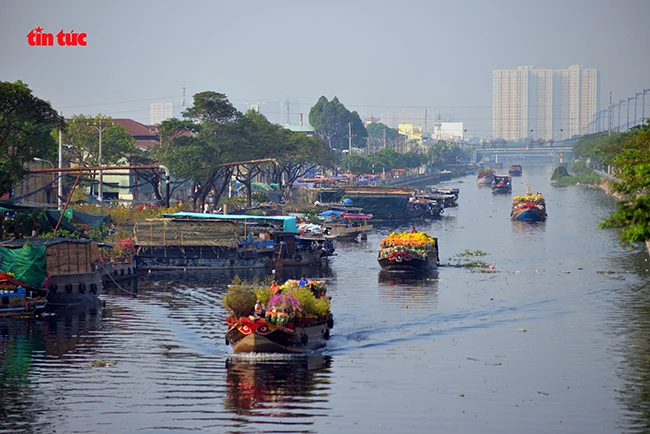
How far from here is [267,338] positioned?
121 feet


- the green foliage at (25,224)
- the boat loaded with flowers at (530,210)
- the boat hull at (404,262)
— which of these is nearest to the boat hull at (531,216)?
the boat loaded with flowers at (530,210)

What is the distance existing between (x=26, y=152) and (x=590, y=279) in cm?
3643

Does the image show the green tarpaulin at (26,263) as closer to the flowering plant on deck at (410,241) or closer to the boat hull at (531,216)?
the flowering plant on deck at (410,241)

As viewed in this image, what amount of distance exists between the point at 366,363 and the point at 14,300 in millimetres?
17169

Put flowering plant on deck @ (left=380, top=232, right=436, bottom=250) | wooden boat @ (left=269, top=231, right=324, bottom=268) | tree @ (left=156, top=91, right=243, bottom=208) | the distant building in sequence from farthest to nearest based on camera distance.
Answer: the distant building → tree @ (left=156, top=91, right=243, bottom=208) → wooden boat @ (left=269, top=231, right=324, bottom=268) → flowering plant on deck @ (left=380, top=232, right=436, bottom=250)

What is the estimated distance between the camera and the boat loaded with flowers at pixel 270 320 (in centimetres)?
3656

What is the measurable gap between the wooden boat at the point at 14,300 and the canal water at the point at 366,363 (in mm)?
915

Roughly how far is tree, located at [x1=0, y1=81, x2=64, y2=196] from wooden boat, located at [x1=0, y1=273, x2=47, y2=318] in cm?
1730

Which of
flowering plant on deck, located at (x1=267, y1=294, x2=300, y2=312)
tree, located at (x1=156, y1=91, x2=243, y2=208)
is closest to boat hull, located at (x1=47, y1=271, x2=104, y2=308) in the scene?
flowering plant on deck, located at (x1=267, y1=294, x2=300, y2=312)

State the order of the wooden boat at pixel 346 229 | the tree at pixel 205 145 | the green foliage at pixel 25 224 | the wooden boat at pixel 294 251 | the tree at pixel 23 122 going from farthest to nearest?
the wooden boat at pixel 346 229
the tree at pixel 205 145
the wooden boat at pixel 294 251
the tree at pixel 23 122
the green foliage at pixel 25 224

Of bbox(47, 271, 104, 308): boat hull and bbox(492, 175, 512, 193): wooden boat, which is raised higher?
bbox(492, 175, 512, 193): wooden boat

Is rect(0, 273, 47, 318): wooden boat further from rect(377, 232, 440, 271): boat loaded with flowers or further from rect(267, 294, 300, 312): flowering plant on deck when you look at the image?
rect(377, 232, 440, 271): boat loaded with flowers

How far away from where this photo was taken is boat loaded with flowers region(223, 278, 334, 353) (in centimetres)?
3656

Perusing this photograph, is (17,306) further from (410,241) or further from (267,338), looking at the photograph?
(410,241)
